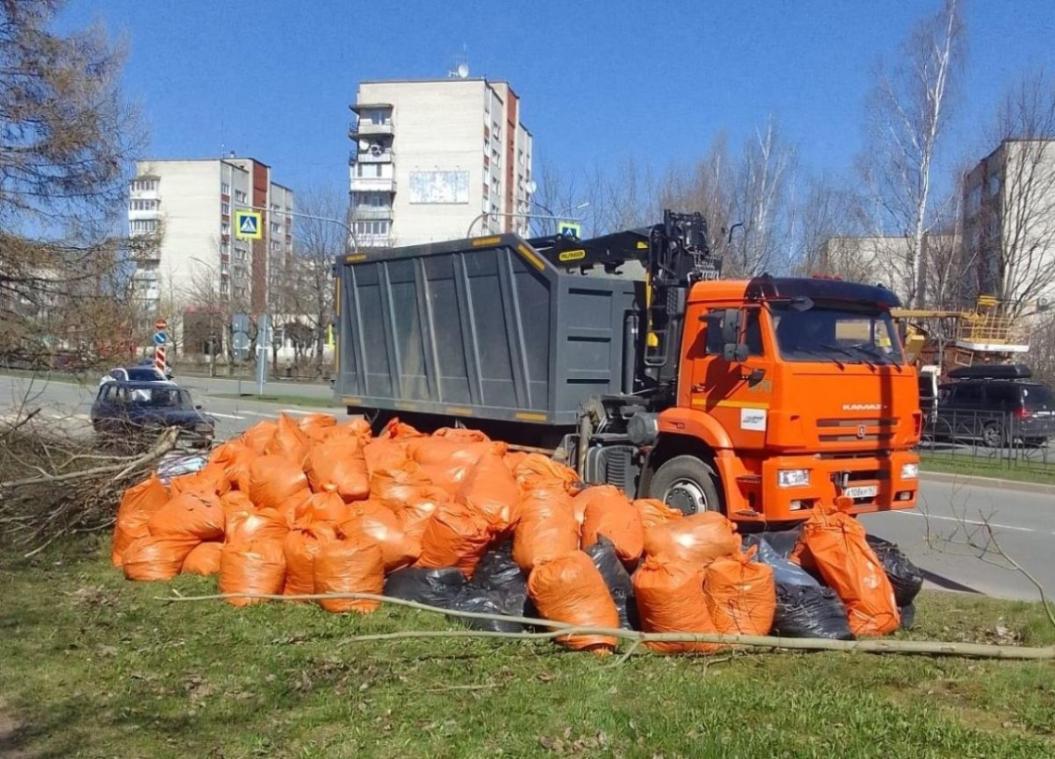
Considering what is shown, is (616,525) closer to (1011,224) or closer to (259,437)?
(259,437)

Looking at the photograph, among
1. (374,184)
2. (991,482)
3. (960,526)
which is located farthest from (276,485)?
(374,184)

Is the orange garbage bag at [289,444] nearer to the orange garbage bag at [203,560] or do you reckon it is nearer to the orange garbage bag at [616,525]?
the orange garbage bag at [203,560]

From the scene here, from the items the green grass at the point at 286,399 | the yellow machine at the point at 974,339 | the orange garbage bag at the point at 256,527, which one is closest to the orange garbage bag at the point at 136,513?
the orange garbage bag at the point at 256,527

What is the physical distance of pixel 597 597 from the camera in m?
6.03

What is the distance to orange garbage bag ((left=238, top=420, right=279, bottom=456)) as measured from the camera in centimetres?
919

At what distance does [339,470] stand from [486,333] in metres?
3.53

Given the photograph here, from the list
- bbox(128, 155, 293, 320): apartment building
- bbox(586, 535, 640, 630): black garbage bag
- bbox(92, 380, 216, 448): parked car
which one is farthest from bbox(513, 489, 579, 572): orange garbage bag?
bbox(128, 155, 293, 320): apartment building

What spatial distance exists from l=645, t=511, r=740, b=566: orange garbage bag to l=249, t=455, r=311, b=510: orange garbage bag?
289cm

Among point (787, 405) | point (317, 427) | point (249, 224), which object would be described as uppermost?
point (249, 224)

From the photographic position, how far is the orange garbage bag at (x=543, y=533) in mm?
6645

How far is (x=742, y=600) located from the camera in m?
6.00

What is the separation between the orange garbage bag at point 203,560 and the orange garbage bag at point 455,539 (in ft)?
5.84

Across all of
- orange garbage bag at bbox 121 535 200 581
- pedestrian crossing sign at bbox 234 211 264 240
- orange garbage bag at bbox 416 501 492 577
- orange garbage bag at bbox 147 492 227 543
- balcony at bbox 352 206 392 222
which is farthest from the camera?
balcony at bbox 352 206 392 222

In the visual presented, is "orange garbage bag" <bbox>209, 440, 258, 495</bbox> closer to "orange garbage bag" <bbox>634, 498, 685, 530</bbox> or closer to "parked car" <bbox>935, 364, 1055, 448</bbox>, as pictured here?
"orange garbage bag" <bbox>634, 498, 685, 530</bbox>
